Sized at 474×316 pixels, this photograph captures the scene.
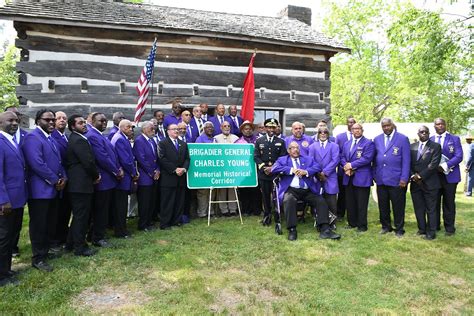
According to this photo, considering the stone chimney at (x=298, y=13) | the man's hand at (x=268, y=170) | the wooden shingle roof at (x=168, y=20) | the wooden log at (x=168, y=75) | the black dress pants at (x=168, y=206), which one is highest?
the stone chimney at (x=298, y=13)

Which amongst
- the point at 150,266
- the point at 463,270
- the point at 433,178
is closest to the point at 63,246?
the point at 150,266

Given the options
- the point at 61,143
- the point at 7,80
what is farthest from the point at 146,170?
the point at 7,80

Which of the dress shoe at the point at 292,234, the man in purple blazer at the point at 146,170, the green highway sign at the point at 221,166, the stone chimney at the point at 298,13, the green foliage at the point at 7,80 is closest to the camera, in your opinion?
the dress shoe at the point at 292,234

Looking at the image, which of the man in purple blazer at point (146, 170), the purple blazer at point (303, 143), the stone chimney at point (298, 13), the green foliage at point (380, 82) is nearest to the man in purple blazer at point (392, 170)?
the purple blazer at point (303, 143)

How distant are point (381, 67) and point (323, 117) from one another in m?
19.5

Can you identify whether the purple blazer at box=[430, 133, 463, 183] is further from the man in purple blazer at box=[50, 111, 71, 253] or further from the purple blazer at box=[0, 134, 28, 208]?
the purple blazer at box=[0, 134, 28, 208]

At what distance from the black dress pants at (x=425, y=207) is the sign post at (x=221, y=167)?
3026mm

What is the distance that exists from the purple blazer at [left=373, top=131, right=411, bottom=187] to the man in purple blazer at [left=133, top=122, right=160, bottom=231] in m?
4.11

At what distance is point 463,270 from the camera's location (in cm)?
465

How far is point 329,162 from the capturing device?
6.57 meters

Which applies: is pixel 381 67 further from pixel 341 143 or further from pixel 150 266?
pixel 150 266

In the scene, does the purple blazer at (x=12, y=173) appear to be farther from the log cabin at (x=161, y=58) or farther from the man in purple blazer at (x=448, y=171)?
the man in purple blazer at (x=448, y=171)

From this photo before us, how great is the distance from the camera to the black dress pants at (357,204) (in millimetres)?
6496

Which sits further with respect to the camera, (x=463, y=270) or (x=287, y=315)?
(x=463, y=270)
